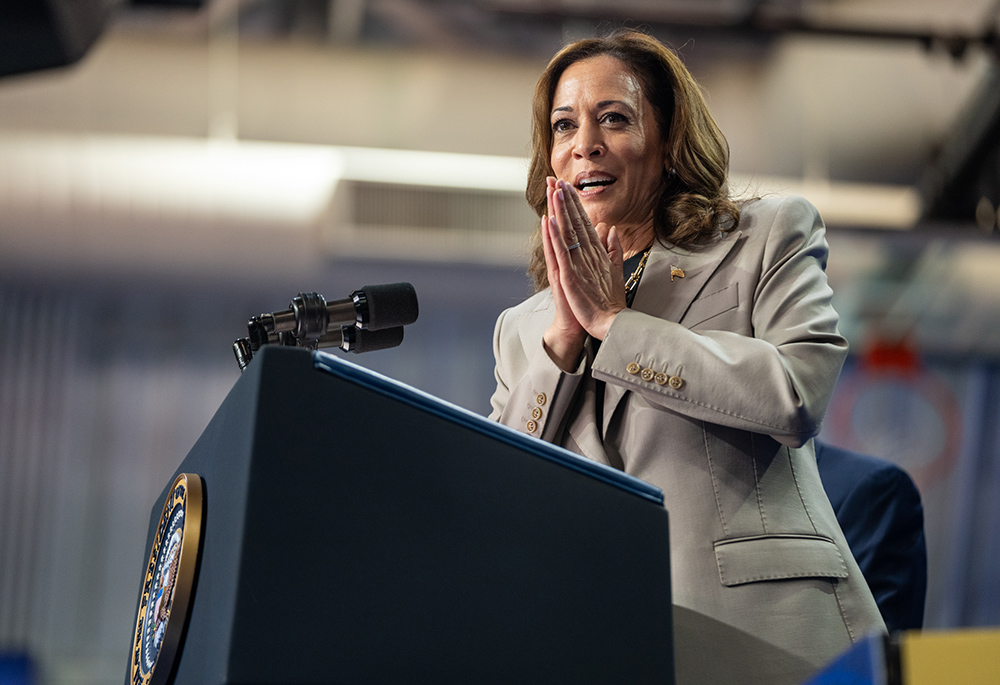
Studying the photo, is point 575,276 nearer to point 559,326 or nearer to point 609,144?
point 559,326

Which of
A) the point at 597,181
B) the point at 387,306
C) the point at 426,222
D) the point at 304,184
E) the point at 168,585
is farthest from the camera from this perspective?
the point at 426,222

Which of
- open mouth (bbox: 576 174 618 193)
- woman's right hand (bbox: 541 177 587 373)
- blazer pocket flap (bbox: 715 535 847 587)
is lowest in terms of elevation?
blazer pocket flap (bbox: 715 535 847 587)

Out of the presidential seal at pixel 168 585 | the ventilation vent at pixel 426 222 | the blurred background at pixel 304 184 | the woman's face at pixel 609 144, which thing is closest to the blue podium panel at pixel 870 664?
the presidential seal at pixel 168 585

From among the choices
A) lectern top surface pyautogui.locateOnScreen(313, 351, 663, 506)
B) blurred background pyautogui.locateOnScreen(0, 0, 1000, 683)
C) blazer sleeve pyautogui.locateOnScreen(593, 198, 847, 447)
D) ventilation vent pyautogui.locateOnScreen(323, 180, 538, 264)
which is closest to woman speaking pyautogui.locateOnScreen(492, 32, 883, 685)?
blazer sleeve pyautogui.locateOnScreen(593, 198, 847, 447)

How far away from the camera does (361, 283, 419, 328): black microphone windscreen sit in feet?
3.52

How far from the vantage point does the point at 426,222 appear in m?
5.29

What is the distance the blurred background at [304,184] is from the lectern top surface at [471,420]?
3922mm

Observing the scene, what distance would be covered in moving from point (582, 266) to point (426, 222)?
4.06m

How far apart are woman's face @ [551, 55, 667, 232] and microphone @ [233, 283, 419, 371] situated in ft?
1.58

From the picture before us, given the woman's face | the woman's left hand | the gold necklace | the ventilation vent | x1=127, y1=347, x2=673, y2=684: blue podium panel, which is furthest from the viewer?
the ventilation vent

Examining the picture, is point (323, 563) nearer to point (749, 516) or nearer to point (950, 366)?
point (749, 516)

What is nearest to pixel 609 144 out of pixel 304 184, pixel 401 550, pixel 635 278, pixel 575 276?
pixel 635 278

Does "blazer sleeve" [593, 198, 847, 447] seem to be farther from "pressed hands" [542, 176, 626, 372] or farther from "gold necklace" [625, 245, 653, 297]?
"gold necklace" [625, 245, 653, 297]

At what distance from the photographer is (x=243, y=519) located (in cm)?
78
